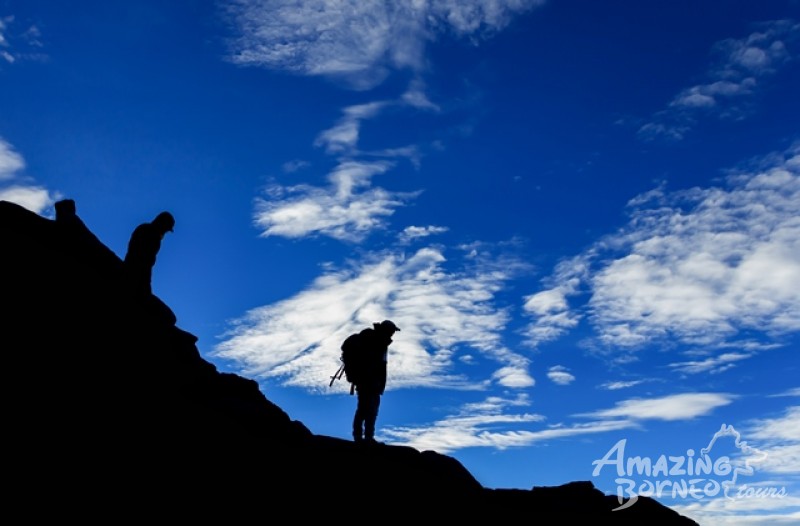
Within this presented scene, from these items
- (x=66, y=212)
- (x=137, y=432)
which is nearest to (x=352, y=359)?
(x=137, y=432)

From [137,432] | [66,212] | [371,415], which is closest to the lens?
[137,432]

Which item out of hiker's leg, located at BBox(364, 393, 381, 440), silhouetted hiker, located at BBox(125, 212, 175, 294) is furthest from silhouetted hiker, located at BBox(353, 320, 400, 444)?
silhouetted hiker, located at BBox(125, 212, 175, 294)

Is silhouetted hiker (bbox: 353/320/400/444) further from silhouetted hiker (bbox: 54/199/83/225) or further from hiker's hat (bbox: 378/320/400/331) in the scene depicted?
silhouetted hiker (bbox: 54/199/83/225)

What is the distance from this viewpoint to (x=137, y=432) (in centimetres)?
1567

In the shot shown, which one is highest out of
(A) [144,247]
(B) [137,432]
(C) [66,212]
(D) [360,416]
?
(C) [66,212]

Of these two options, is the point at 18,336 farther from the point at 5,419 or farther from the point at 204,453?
the point at 204,453

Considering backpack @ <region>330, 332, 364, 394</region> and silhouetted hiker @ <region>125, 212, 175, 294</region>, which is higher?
silhouetted hiker @ <region>125, 212, 175, 294</region>

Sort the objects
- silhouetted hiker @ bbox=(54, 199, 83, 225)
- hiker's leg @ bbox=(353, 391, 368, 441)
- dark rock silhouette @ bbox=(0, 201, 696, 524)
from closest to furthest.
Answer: dark rock silhouette @ bbox=(0, 201, 696, 524) < hiker's leg @ bbox=(353, 391, 368, 441) < silhouetted hiker @ bbox=(54, 199, 83, 225)

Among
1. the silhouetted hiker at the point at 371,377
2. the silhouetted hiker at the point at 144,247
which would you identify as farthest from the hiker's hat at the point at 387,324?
the silhouetted hiker at the point at 144,247

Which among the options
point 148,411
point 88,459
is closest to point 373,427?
point 148,411

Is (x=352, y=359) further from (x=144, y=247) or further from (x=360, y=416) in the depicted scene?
(x=144, y=247)

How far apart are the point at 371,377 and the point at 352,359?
0.87 meters

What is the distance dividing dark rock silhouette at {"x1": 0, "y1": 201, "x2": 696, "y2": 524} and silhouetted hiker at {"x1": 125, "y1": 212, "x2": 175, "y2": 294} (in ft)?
2.11

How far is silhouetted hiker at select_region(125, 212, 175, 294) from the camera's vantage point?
20188mm
